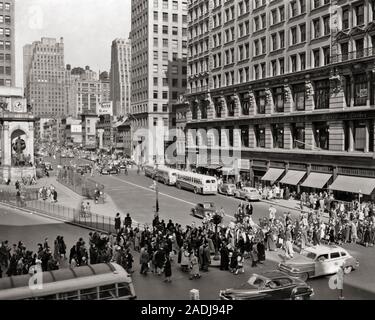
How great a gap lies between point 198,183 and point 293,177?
10.4 m

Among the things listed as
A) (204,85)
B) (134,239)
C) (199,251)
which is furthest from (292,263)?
(204,85)

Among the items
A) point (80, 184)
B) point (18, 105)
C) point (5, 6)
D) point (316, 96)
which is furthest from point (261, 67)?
point (5, 6)

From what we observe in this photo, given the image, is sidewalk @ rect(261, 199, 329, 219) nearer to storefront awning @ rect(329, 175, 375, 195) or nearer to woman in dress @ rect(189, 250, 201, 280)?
storefront awning @ rect(329, 175, 375, 195)

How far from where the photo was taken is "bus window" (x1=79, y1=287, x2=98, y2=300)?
16.4 metres

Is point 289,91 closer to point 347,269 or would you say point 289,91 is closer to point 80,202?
point 80,202

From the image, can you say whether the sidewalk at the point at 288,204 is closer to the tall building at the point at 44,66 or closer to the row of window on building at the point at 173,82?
the tall building at the point at 44,66

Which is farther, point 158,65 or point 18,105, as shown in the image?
point 158,65

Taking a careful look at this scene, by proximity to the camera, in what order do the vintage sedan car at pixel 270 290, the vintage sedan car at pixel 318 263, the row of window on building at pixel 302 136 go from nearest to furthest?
the vintage sedan car at pixel 270 290 → the vintage sedan car at pixel 318 263 → the row of window on building at pixel 302 136

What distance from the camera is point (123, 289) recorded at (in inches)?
677

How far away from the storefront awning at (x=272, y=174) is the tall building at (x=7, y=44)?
5947cm

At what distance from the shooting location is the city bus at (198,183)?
52656 mm

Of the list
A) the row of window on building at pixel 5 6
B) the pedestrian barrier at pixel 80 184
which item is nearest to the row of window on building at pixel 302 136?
the pedestrian barrier at pixel 80 184

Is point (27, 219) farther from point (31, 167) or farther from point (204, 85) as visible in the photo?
point (204, 85)

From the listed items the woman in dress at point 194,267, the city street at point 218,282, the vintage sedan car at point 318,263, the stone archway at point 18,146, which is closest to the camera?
the city street at point 218,282
